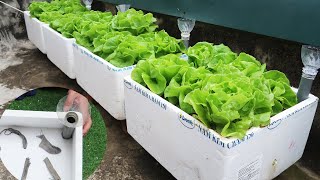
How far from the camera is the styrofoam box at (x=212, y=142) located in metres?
2.13

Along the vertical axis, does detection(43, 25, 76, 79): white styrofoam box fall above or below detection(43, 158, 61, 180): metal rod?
below

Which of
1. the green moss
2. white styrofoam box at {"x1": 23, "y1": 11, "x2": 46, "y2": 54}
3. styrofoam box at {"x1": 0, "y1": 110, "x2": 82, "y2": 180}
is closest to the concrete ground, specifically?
styrofoam box at {"x1": 0, "y1": 110, "x2": 82, "y2": 180}

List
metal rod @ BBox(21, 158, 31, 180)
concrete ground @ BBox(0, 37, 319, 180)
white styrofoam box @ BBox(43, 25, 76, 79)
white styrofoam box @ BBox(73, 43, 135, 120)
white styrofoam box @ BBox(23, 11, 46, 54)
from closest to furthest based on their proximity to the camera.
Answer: metal rod @ BBox(21, 158, 31, 180), concrete ground @ BBox(0, 37, 319, 180), white styrofoam box @ BBox(73, 43, 135, 120), white styrofoam box @ BBox(43, 25, 76, 79), white styrofoam box @ BBox(23, 11, 46, 54)

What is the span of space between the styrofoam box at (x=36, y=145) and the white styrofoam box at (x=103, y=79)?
228 centimetres

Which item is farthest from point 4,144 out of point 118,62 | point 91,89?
point 91,89

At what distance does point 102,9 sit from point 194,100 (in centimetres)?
597

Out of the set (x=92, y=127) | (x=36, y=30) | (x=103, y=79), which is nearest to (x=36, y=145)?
(x=92, y=127)

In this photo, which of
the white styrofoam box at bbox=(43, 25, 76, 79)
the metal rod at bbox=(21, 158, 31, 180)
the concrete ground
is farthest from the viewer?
the white styrofoam box at bbox=(43, 25, 76, 79)

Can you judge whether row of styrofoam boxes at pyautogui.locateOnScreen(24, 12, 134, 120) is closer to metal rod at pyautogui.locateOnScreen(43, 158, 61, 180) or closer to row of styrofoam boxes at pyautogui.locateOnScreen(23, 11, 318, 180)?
row of styrofoam boxes at pyautogui.locateOnScreen(23, 11, 318, 180)

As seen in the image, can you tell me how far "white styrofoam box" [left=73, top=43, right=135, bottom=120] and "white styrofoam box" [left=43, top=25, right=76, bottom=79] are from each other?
434 mm

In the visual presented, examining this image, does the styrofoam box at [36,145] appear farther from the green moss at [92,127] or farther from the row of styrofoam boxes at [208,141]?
the row of styrofoam boxes at [208,141]

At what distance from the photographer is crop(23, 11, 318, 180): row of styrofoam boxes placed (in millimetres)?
2135

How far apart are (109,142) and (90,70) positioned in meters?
1.02

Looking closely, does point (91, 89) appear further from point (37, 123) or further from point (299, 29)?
point (37, 123)
